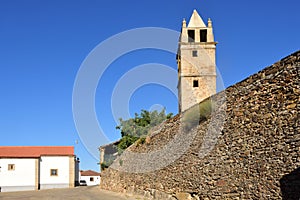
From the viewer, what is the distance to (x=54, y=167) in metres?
36.0

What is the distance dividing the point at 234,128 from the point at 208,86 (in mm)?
22182

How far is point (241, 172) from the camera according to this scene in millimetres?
8438

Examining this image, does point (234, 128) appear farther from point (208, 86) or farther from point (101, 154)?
point (101, 154)

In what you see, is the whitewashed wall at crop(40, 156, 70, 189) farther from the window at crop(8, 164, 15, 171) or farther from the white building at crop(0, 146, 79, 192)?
the window at crop(8, 164, 15, 171)

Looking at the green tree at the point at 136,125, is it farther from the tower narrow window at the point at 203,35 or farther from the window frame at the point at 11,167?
the window frame at the point at 11,167

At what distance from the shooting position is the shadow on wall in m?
6.57

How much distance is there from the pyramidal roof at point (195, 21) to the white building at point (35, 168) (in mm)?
17008

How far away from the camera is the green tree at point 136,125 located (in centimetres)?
2504

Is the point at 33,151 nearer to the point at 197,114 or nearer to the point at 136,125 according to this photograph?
the point at 136,125

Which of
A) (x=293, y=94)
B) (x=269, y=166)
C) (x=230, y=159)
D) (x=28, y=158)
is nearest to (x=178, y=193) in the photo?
(x=230, y=159)

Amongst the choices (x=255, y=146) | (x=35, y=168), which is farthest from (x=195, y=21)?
(x=255, y=146)

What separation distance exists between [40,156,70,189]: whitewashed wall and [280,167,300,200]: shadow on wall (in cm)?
3106

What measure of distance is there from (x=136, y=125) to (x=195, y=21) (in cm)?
1296

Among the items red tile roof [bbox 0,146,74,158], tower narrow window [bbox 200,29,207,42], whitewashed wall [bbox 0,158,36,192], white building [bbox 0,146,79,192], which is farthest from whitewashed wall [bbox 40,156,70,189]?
tower narrow window [bbox 200,29,207,42]
